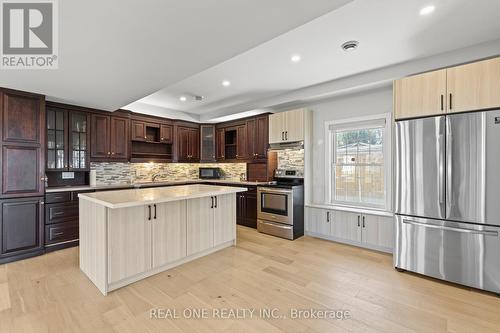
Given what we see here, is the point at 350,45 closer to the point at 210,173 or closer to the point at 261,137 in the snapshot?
the point at 261,137

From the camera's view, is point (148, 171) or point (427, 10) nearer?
point (427, 10)

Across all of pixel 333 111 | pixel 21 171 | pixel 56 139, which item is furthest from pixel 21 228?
pixel 333 111

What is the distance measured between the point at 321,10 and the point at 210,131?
493cm

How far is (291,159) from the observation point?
4.89 metres

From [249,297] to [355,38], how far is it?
3.03 metres

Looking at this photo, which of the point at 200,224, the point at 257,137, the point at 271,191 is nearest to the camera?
the point at 200,224

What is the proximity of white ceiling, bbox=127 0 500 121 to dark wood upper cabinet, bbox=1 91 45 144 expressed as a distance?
6.68ft

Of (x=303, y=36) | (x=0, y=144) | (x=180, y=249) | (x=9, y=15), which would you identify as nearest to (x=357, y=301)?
(x=180, y=249)

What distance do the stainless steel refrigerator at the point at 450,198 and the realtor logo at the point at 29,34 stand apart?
3.78 m

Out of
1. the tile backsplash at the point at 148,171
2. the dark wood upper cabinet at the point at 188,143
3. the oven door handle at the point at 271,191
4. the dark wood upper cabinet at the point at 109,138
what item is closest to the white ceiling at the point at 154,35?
the dark wood upper cabinet at the point at 109,138

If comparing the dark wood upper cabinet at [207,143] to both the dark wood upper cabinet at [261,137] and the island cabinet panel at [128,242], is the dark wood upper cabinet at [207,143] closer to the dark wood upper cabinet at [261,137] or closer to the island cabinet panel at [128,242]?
the dark wood upper cabinet at [261,137]

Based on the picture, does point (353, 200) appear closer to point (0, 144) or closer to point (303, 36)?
point (303, 36)

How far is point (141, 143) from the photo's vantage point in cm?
559

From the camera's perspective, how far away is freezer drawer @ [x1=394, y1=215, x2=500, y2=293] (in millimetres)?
2434
